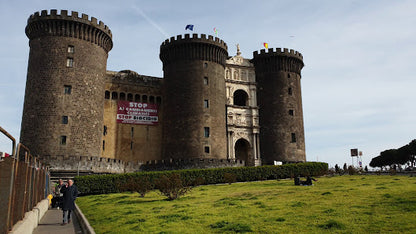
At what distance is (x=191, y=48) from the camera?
1591 inches

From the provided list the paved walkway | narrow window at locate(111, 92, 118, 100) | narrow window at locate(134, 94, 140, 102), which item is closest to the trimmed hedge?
the paved walkway

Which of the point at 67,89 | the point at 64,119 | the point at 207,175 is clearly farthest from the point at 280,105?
the point at 64,119

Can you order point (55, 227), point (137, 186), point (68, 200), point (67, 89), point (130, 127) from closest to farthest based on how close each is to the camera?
point (55, 227)
point (68, 200)
point (137, 186)
point (67, 89)
point (130, 127)

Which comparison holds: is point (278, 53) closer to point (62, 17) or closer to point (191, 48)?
point (191, 48)

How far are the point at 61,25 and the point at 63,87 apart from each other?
20.5ft

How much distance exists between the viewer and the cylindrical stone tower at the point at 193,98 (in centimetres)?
A: 3775

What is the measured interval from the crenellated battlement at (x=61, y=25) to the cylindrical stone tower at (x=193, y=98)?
31.0 ft

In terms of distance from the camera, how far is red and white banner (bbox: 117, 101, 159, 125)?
3909cm

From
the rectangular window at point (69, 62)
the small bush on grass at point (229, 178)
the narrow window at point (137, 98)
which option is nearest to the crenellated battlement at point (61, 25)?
the rectangular window at point (69, 62)

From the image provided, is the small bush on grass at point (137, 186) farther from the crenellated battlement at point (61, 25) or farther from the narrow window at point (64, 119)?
the crenellated battlement at point (61, 25)

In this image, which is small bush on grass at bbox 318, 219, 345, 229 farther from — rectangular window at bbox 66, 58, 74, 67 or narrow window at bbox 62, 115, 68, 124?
rectangular window at bbox 66, 58, 74, 67

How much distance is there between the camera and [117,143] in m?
38.1

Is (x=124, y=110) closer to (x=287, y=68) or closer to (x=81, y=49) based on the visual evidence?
(x=81, y=49)

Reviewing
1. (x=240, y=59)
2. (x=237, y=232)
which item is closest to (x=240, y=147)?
(x=240, y=59)
